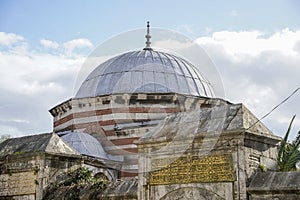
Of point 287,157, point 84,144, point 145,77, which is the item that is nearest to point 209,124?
point 287,157

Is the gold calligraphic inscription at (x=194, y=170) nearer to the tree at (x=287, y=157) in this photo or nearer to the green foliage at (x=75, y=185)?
the tree at (x=287, y=157)

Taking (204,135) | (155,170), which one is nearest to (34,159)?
(155,170)

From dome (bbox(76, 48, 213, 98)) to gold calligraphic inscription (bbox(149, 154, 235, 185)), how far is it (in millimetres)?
15685

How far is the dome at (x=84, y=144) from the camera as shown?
24.0 m

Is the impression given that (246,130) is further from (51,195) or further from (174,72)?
(174,72)

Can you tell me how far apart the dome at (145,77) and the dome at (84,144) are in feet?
10.2

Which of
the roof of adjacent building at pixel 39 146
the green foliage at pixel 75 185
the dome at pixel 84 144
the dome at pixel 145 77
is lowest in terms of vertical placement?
the green foliage at pixel 75 185

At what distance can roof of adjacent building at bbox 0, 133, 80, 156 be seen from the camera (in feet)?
44.3

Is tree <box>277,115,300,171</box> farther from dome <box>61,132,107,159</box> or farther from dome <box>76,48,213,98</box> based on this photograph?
dome <box>76,48,213,98</box>

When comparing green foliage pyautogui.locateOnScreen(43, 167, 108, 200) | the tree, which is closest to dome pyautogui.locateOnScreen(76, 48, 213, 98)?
green foliage pyautogui.locateOnScreen(43, 167, 108, 200)

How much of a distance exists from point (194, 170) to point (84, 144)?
14.7 meters


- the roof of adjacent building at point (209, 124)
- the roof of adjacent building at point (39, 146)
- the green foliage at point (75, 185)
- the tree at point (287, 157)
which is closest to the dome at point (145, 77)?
the roof of adjacent building at point (39, 146)

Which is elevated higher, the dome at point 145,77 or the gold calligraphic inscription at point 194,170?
the dome at point 145,77

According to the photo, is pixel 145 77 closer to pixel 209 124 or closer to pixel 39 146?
pixel 39 146
